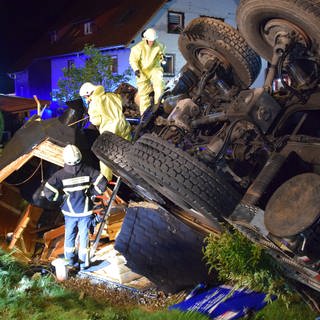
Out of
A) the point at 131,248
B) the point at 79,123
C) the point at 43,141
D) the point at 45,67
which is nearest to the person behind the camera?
the point at 131,248

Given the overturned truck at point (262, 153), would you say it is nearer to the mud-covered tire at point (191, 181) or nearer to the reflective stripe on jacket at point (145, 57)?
the mud-covered tire at point (191, 181)

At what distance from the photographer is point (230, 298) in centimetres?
429

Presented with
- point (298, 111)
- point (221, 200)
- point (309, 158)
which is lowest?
point (221, 200)

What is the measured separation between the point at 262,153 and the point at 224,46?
62.2 inches

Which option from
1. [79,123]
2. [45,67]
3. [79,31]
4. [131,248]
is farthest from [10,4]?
[131,248]

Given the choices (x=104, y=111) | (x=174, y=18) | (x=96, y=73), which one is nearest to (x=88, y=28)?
(x=174, y=18)

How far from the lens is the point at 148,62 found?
20.1 feet

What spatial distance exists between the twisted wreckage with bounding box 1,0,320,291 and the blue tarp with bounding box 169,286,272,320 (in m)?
0.35

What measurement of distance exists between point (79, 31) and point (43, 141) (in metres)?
20.4

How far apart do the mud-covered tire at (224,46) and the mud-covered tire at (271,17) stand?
64 cm

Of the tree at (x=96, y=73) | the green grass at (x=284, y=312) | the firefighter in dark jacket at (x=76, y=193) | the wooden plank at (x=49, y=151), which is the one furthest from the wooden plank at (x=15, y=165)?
the tree at (x=96, y=73)

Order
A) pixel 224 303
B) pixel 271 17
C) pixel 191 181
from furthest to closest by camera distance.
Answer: pixel 224 303 → pixel 271 17 → pixel 191 181

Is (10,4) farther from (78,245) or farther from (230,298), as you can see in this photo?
(230,298)

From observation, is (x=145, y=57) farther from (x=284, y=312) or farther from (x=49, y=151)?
(x=284, y=312)
